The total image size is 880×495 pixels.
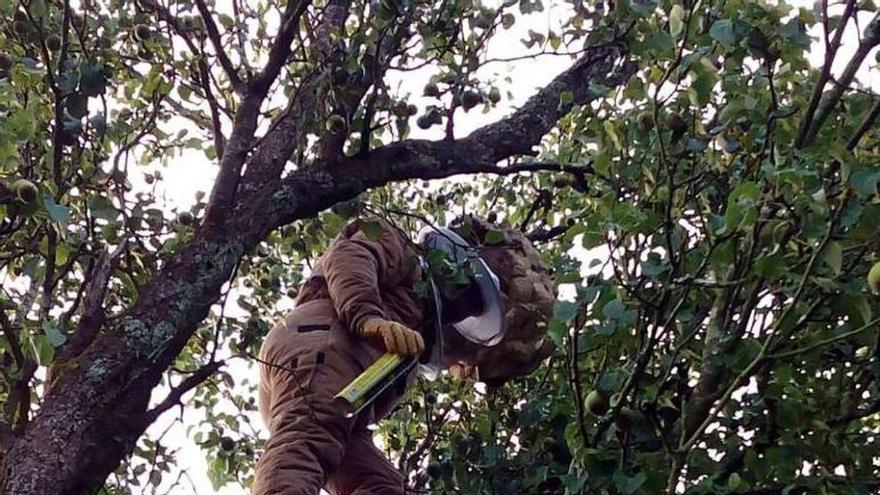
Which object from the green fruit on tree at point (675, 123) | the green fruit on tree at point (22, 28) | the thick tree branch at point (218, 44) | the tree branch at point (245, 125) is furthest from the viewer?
the thick tree branch at point (218, 44)

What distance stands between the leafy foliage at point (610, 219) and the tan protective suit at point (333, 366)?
0.20 metres

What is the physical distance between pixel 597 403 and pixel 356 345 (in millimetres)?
1252

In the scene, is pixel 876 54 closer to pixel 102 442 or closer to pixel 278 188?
pixel 278 188

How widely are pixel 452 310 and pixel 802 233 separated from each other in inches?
85.7

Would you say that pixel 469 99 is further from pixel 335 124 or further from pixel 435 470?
pixel 435 470

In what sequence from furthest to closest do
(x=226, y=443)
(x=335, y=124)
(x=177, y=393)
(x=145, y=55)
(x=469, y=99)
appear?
(x=226, y=443) < (x=469, y=99) < (x=145, y=55) < (x=335, y=124) < (x=177, y=393)

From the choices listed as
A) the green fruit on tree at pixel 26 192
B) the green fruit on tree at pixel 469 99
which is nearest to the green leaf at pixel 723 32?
the green fruit on tree at pixel 469 99

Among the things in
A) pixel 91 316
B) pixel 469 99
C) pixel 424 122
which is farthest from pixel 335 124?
pixel 91 316

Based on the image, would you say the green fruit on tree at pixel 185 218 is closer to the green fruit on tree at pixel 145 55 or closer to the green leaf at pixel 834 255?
the green fruit on tree at pixel 145 55

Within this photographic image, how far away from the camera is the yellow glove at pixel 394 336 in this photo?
362cm

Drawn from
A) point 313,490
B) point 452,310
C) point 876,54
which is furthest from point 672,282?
point 452,310

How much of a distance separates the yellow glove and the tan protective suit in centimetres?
6

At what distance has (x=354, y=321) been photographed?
377 cm

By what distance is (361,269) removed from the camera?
12.8 feet
